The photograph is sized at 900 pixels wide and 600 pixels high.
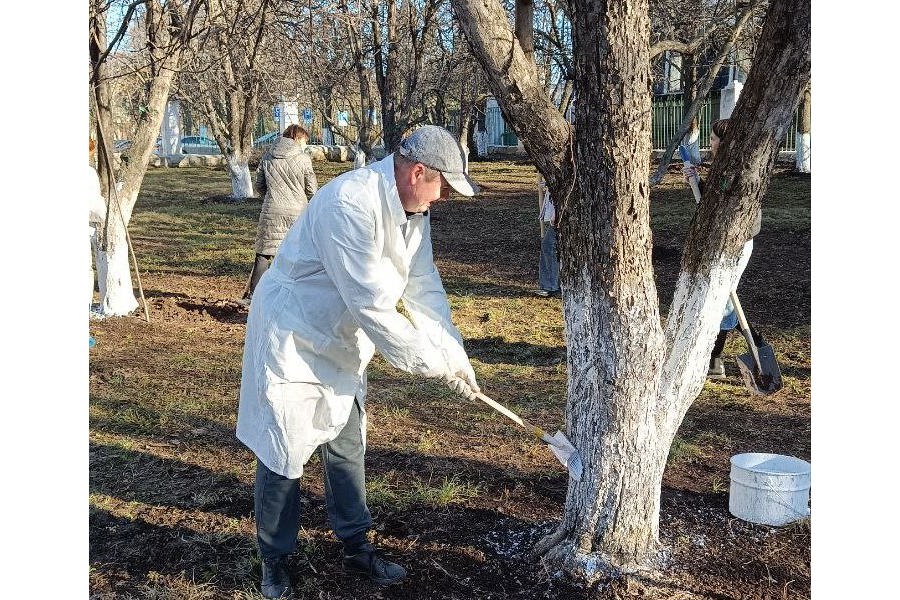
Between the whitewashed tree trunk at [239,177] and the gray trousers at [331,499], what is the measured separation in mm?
14563

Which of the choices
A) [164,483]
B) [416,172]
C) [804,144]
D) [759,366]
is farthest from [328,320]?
[804,144]

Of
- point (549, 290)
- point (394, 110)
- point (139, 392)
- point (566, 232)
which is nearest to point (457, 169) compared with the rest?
point (566, 232)

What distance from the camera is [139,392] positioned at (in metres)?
5.57

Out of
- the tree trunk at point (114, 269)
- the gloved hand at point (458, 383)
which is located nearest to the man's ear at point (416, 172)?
the gloved hand at point (458, 383)

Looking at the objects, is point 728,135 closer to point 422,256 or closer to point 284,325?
point 422,256

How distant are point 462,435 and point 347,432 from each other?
1.63 meters

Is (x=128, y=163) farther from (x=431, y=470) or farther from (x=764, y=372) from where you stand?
(x=764, y=372)

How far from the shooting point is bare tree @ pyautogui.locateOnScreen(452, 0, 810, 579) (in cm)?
272

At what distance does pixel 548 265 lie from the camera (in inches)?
333

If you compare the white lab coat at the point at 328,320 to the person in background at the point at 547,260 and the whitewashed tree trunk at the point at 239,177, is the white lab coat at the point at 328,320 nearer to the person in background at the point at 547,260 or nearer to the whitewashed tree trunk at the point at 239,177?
the person in background at the point at 547,260

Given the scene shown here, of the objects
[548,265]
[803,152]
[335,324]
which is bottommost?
[548,265]

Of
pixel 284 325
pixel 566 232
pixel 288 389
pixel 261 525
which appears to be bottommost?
pixel 261 525

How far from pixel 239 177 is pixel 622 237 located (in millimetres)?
15141

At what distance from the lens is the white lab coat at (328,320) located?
2.72 meters
